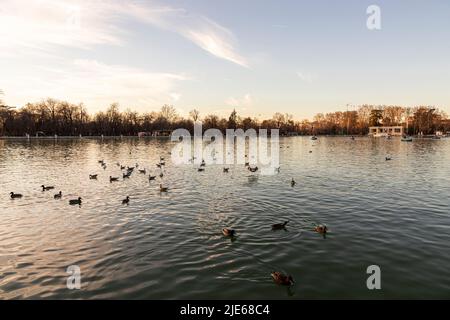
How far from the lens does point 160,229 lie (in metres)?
17.7

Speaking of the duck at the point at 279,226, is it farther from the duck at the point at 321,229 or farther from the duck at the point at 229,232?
the duck at the point at 229,232

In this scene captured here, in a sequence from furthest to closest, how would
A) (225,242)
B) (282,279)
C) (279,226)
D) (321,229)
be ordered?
(279,226), (321,229), (225,242), (282,279)

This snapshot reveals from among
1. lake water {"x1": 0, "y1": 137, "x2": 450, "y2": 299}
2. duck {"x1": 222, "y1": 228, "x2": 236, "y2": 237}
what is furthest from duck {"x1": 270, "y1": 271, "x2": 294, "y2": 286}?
duck {"x1": 222, "y1": 228, "x2": 236, "y2": 237}

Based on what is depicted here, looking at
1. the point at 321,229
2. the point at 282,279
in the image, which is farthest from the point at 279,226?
the point at 282,279

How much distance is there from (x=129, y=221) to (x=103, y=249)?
4408mm

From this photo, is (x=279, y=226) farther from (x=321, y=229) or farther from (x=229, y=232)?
(x=229, y=232)

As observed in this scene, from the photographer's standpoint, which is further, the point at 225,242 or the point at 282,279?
the point at 225,242

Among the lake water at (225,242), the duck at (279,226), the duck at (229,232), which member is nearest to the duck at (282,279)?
the lake water at (225,242)

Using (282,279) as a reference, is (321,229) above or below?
above

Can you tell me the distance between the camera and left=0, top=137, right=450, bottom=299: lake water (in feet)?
37.6

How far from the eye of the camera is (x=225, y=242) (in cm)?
1565

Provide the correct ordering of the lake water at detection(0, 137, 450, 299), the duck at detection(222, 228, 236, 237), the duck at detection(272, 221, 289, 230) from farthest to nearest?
the duck at detection(272, 221, 289, 230)
the duck at detection(222, 228, 236, 237)
the lake water at detection(0, 137, 450, 299)

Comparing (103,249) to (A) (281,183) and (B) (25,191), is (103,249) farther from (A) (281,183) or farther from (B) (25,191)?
(A) (281,183)

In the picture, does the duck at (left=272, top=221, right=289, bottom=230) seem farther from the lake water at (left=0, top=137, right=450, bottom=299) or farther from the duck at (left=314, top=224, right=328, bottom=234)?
the duck at (left=314, top=224, right=328, bottom=234)
